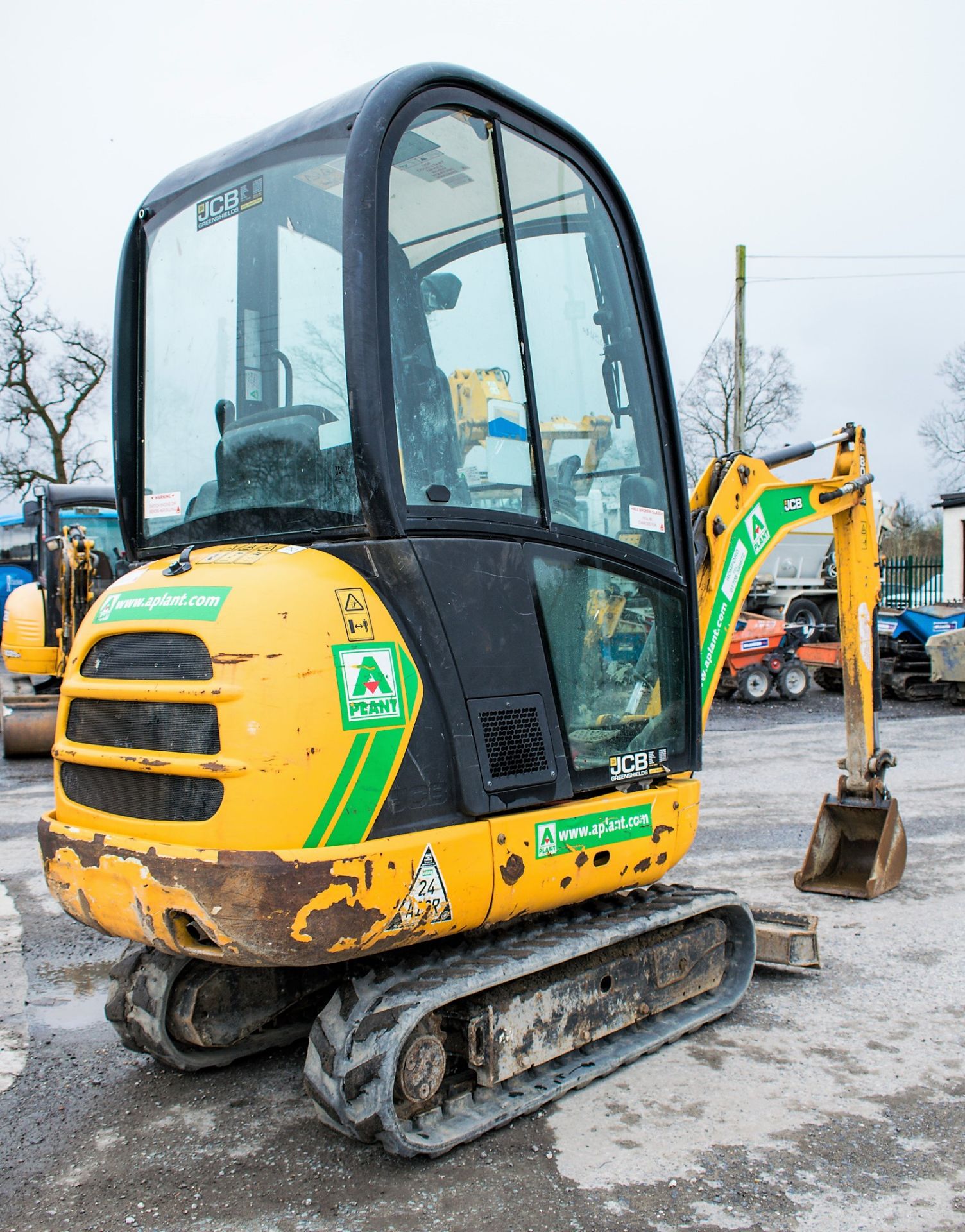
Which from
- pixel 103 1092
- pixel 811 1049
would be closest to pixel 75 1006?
pixel 103 1092

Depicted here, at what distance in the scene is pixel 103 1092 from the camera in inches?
143

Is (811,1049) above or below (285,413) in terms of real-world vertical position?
below

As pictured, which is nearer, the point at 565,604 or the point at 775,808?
the point at 565,604

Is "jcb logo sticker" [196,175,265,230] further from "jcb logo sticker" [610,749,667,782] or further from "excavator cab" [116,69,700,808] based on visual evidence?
"jcb logo sticker" [610,749,667,782]

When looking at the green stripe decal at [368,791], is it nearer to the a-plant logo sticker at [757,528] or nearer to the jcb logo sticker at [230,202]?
the jcb logo sticker at [230,202]

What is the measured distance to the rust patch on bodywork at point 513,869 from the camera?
124 inches

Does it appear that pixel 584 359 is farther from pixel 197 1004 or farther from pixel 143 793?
pixel 197 1004

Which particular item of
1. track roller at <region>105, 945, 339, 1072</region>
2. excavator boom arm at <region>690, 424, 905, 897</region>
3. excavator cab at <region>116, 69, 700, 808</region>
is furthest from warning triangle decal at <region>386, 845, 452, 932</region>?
excavator boom arm at <region>690, 424, 905, 897</region>

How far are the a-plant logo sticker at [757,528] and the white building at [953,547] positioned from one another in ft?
80.4

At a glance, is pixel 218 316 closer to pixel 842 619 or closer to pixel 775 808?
pixel 842 619

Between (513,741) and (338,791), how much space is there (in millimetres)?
614

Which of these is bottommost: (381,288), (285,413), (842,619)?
(842,619)

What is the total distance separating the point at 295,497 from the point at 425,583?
17.9 inches

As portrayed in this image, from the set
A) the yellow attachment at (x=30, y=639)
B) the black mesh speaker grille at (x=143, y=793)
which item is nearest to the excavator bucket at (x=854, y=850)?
the black mesh speaker grille at (x=143, y=793)
